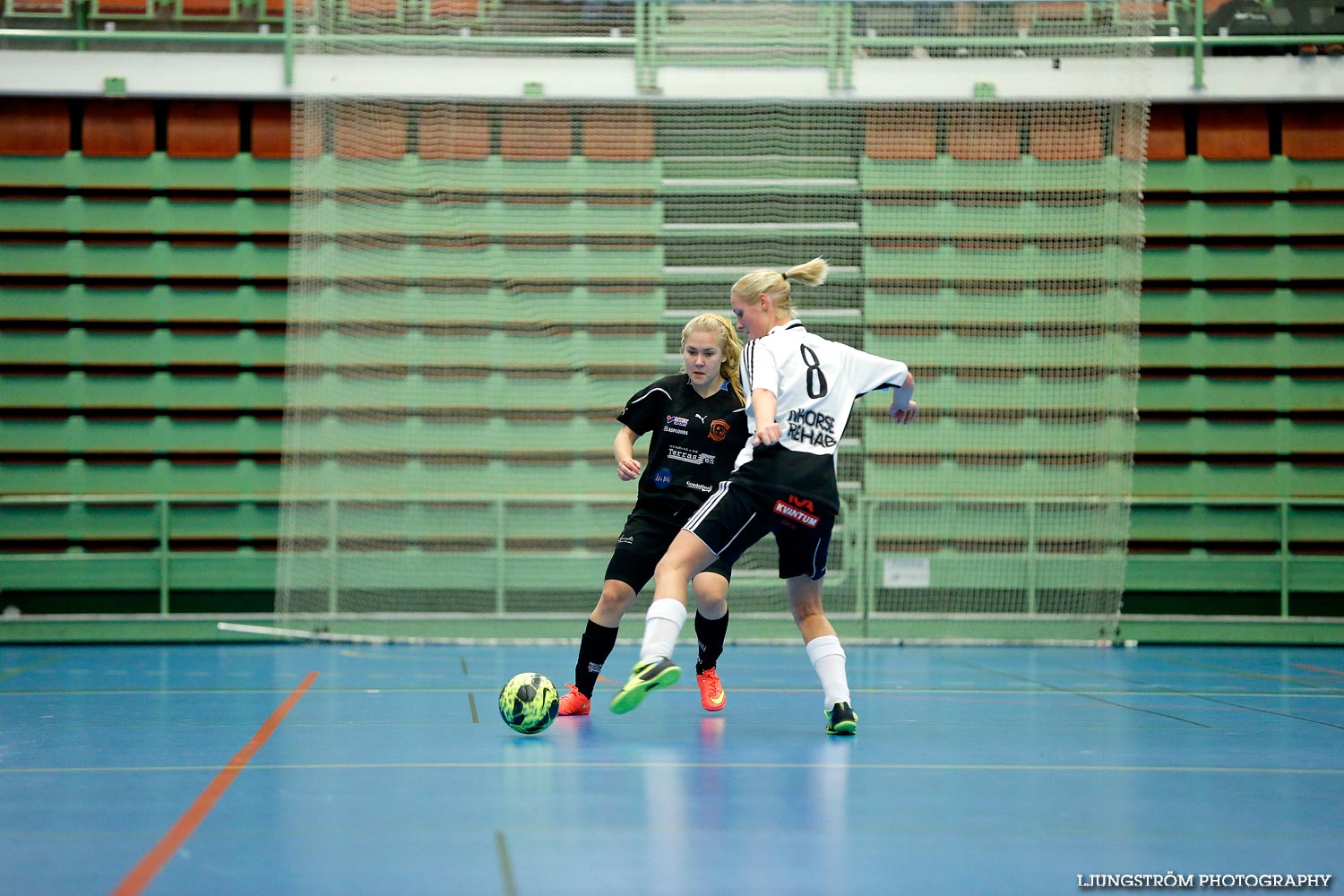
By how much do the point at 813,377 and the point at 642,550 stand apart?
3.50ft

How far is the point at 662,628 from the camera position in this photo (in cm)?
439

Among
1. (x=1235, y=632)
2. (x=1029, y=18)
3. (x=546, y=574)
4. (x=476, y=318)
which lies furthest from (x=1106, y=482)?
(x=476, y=318)

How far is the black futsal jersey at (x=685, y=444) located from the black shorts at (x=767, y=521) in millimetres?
607

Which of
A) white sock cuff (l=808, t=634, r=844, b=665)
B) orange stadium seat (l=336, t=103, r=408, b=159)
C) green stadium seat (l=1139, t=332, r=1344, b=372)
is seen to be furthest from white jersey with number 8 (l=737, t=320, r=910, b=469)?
green stadium seat (l=1139, t=332, r=1344, b=372)

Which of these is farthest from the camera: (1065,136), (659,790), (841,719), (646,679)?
(1065,136)

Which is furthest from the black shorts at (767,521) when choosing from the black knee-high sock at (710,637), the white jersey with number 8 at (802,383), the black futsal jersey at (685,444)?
the black knee-high sock at (710,637)

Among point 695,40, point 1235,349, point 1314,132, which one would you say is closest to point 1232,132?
point 1314,132

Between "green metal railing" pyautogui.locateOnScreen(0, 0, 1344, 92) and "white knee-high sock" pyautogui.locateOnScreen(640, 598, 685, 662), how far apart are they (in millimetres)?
6770

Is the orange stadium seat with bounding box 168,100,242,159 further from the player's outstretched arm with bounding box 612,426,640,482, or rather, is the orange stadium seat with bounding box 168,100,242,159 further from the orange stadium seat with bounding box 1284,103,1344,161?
the orange stadium seat with bounding box 1284,103,1344,161

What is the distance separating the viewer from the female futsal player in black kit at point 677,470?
195 inches

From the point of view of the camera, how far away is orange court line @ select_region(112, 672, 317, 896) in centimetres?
242

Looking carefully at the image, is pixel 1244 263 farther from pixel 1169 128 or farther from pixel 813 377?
pixel 813 377

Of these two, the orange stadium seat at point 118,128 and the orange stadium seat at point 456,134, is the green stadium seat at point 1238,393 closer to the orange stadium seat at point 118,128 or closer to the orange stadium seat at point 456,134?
the orange stadium seat at point 456,134

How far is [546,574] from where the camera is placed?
9.95 m
